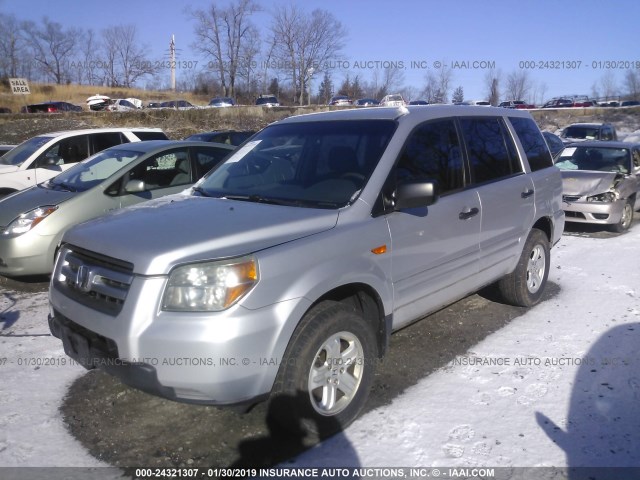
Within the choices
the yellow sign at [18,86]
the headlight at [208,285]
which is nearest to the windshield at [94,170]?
the headlight at [208,285]

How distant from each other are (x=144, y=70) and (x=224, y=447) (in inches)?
2577

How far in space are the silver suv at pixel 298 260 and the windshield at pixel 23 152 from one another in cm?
631

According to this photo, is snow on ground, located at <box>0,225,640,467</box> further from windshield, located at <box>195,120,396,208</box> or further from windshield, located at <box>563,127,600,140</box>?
windshield, located at <box>563,127,600,140</box>

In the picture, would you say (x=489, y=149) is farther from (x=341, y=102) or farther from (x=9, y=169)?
(x=341, y=102)

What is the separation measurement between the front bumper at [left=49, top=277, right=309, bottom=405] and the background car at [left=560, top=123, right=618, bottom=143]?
1794 centimetres

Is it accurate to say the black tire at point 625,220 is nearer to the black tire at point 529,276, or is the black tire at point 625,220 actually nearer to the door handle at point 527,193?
the black tire at point 529,276

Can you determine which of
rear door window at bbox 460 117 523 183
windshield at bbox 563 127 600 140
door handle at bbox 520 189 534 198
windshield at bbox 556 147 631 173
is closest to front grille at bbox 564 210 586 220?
windshield at bbox 556 147 631 173

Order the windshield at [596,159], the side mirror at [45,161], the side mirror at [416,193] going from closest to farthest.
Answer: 1. the side mirror at [416,193]
2. the side mirror at [45,161]
3. the windshield at [596,159]

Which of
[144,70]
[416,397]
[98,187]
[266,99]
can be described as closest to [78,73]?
[144,70]

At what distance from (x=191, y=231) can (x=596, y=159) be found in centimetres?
980

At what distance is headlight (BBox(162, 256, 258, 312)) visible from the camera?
2.74 m

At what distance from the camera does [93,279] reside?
3.02 m

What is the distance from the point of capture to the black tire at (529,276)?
518cm

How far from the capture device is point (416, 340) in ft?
15.4
